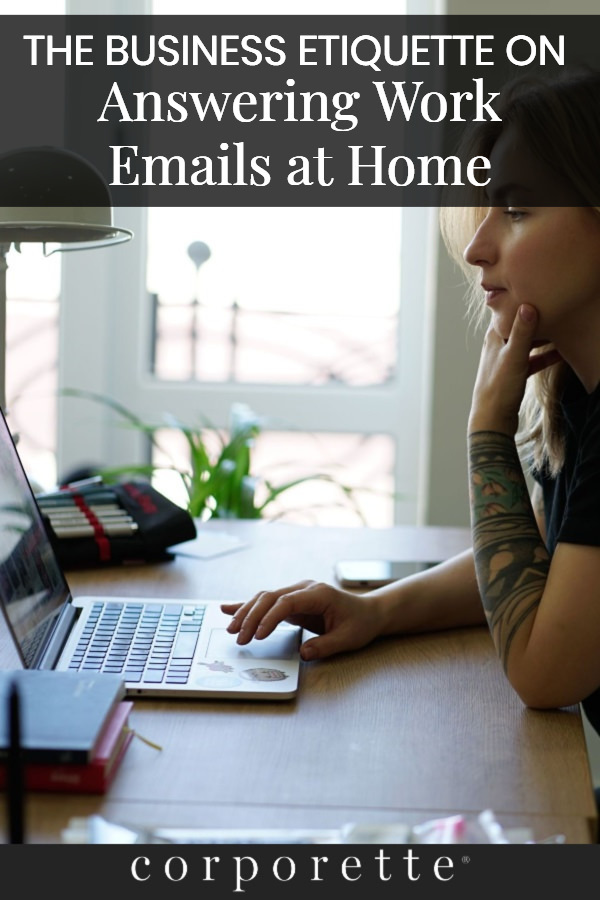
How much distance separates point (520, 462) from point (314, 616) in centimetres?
29

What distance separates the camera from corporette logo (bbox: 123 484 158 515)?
1634 mm

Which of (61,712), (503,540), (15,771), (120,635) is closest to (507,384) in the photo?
(503,540)

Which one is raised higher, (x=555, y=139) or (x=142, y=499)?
(x=555, y=139)

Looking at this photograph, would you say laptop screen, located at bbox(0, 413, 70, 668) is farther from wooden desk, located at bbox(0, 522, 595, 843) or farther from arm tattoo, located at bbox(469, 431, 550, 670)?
arm tattoo, located at bbox(469, 431, 550, 670)

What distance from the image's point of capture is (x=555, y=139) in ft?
3.83

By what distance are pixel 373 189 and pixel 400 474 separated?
0.81m

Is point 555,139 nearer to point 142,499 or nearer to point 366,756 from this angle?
point 366,756

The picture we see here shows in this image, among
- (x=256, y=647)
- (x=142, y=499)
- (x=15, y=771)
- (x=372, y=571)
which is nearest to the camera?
(x=15, y=771)

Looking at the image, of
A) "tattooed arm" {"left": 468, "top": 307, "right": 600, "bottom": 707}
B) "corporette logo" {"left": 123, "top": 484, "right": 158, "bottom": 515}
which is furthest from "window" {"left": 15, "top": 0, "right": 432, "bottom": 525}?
"tattooed arm" {"left": 468, "top": 307, "right": 600, "bottom": 707}

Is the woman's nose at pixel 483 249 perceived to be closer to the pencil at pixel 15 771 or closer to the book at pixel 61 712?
the book at pixel 61 712

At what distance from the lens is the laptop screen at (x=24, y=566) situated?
961 mm
